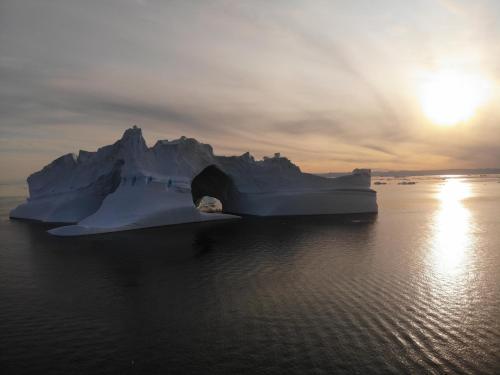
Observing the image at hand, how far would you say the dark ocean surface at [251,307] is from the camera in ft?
20.2

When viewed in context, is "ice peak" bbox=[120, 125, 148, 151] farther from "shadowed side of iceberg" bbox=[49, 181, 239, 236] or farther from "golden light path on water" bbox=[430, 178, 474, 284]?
"golden light path on water" bbox=[430, 178, 474, 284]

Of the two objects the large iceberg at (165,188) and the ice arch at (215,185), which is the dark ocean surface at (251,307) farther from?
the ice arch at (215,185)

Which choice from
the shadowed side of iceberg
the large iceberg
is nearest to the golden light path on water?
the large iceberg

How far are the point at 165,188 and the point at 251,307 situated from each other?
14.7m

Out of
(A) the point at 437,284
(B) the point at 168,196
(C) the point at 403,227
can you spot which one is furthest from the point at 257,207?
(A) the point at 437,284

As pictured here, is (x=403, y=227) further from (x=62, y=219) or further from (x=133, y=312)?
(x=62, y=219)

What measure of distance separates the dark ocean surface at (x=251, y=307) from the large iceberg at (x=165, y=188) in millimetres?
4866

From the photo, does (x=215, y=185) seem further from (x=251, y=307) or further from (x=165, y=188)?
(x=251, y=307)

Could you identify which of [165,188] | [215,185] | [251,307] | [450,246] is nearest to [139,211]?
[165,188]

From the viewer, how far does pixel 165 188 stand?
22234 mm

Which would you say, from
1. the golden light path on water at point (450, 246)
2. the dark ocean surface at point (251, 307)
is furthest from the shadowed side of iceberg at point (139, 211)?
the golden light path on water at point (450, 246)

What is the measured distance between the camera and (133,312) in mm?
8430

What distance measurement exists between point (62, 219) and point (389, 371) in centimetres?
2408

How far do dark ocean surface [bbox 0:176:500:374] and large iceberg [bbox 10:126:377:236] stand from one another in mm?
4866
